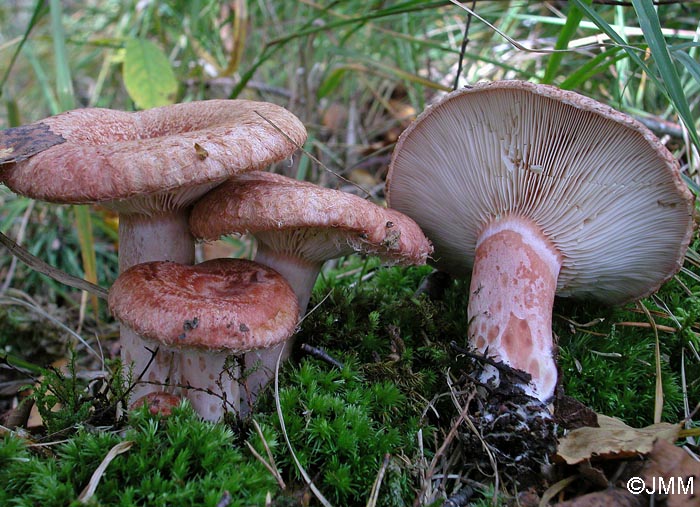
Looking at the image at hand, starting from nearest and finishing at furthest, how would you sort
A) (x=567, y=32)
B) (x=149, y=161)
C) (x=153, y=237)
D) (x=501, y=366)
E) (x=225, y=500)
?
(x=225, y=500) → (x=149, y=161) → (x=501, y=366) → (x=153, y=237) → (x=567, y=32)

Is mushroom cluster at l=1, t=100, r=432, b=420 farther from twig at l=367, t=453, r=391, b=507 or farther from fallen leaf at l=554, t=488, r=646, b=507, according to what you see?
fallen leaf at l=554, t=488, r=646, b=507

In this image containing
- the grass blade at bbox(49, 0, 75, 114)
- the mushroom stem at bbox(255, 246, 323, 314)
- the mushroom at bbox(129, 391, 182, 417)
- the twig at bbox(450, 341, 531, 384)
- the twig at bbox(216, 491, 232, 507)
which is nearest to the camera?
the twig at bbox(216, 491, 232, 507)

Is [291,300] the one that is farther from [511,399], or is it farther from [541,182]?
[541,182]

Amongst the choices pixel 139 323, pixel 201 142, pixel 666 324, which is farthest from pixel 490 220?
pixel 139 323

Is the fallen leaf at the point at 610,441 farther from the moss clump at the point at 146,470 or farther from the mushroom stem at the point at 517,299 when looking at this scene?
the moss clump at the point at 146,470

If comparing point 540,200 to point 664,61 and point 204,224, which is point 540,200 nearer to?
point 664,61

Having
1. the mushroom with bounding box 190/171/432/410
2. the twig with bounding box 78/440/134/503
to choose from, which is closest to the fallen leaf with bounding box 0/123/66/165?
the mushroom with bounding box 190/171/432/410

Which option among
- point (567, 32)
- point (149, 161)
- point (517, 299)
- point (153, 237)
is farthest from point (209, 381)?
point (567, 32)
